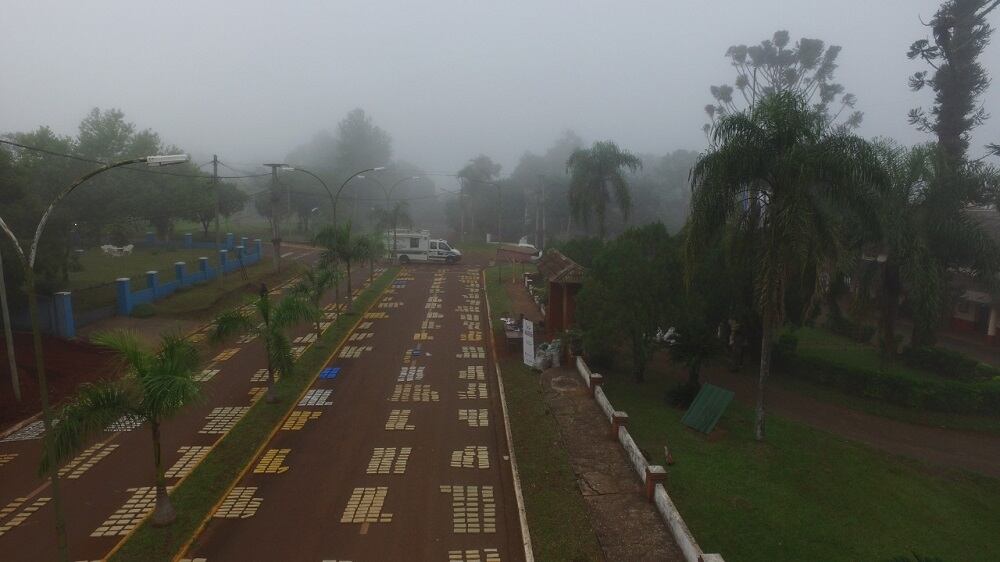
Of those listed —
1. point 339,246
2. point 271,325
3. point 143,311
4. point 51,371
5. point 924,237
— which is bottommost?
point 51,371

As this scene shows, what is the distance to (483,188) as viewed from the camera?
81.4m

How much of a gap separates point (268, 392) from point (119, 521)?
622 centimetres

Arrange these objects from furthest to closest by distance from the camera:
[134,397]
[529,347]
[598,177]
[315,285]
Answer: [598,177] < [315,285] < [529,347] < [134,397]

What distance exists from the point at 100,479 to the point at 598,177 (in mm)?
27113

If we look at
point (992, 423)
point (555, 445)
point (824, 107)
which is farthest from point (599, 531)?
point (824, 107)

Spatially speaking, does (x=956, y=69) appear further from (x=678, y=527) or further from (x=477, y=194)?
(x=477, y=194)

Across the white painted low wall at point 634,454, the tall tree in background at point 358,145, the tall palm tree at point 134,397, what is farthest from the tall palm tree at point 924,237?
the tall tree in background at point 358,145

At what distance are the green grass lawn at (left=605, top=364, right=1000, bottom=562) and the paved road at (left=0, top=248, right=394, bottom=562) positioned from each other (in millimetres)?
10039

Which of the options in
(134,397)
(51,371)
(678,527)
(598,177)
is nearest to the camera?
(134,397)

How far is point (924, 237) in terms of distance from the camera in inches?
768

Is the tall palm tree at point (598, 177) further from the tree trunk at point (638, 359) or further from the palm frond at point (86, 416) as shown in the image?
the palm frond at point (86, 416)

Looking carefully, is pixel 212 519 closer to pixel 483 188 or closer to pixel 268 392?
pixel 268 392

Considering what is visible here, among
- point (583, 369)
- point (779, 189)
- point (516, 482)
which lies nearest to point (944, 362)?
point (779, 189)

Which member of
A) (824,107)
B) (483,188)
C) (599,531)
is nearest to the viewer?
(599,531)
